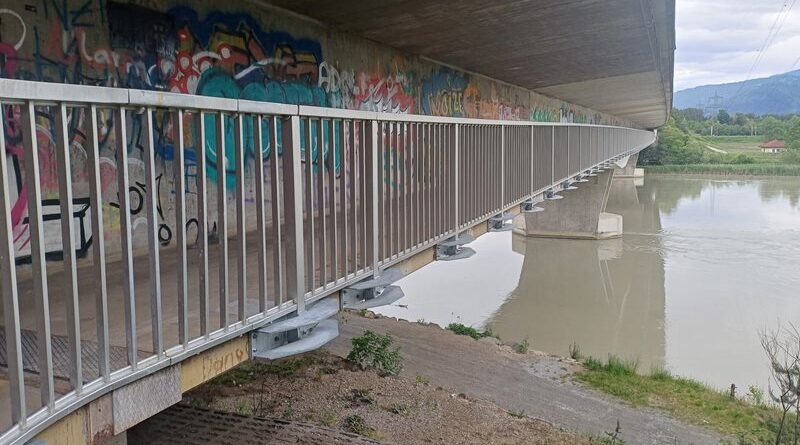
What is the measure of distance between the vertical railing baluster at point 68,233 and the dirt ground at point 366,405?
4.60 meters

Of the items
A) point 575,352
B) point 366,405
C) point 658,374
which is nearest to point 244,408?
point 366,405

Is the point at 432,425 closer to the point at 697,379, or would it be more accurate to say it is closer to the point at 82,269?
the point at 82,269

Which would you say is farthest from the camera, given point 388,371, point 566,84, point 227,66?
point 566,84

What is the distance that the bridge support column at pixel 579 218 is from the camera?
3322 centimetres

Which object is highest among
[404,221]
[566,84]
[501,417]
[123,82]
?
[566,84]

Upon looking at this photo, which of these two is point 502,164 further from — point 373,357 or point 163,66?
point 163,66

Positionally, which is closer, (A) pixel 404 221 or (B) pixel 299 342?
(B) pixel 299 342

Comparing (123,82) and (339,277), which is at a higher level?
(123,82)

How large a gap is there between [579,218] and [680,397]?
2274cm

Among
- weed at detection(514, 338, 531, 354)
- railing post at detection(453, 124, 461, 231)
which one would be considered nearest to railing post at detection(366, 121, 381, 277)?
railing post at detection(453, 124, 461, 231)

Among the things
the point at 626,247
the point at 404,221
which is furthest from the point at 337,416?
the point at 626,247

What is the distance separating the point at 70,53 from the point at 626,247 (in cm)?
2976

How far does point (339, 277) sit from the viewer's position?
16.1ft

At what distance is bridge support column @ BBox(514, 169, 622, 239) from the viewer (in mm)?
33219
